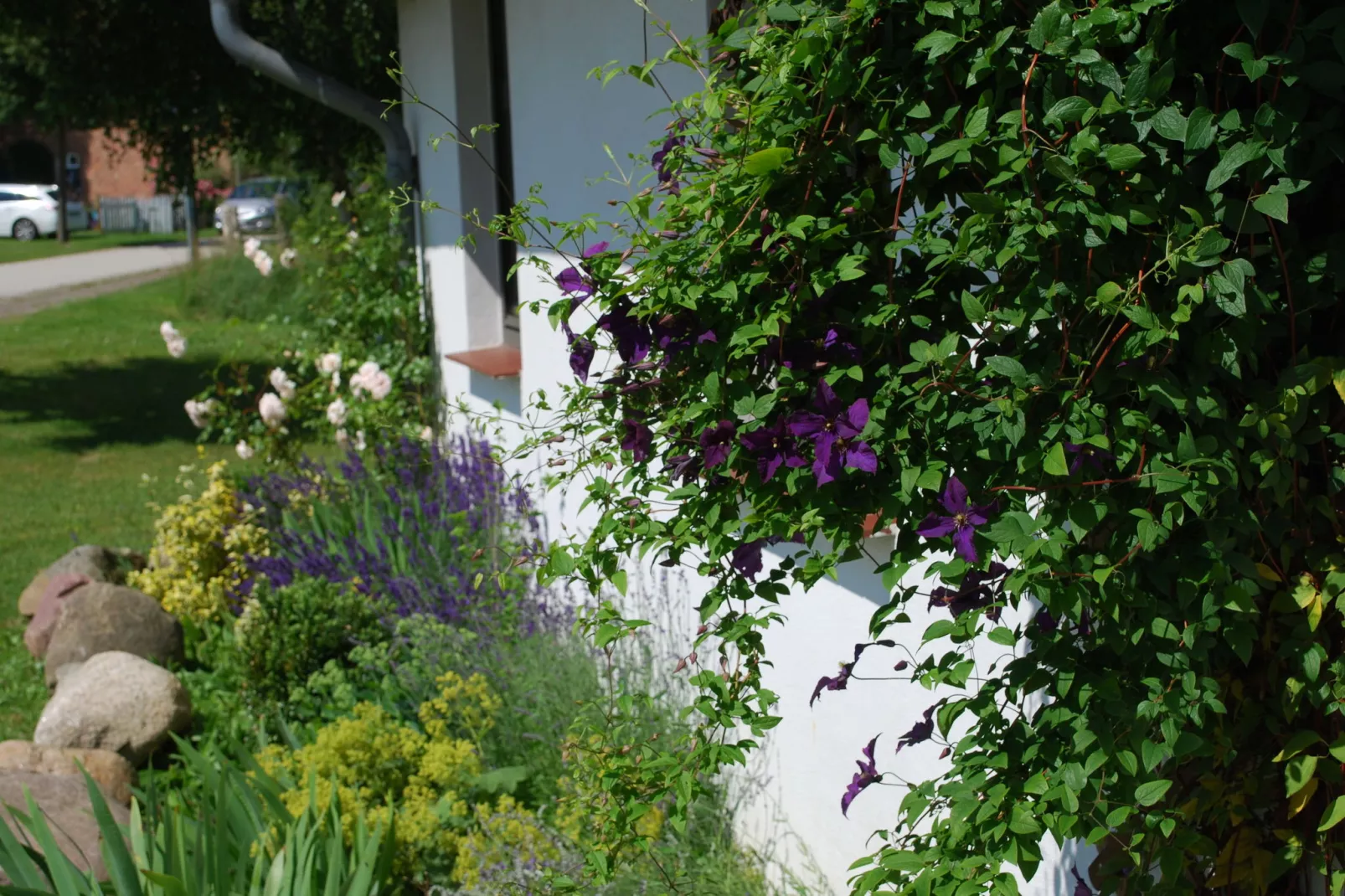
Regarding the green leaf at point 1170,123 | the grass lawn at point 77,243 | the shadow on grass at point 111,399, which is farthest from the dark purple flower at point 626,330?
the grass lawn at point 77,243

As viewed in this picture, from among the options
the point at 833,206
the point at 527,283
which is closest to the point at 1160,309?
the point at 833,206

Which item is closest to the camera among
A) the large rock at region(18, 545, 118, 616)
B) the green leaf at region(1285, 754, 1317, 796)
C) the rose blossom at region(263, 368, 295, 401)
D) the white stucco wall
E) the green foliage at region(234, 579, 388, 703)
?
the green leaf at region(1285, 754, 1317, 796)

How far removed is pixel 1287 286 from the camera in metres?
1.47

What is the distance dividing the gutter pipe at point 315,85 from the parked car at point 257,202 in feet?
31.1

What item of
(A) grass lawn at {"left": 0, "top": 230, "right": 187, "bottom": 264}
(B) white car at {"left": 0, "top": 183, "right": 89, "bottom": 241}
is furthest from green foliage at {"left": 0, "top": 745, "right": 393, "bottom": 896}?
(B) white car at {"left": 0, "top": 183, "right": 89, "bottom": 241}

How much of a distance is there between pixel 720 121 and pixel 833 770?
6.02ft

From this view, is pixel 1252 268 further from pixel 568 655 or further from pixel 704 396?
pixel 568 655

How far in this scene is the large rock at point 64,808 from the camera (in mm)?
3098

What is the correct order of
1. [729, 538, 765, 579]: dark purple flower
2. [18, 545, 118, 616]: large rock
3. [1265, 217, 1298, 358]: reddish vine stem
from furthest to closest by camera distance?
[18, 545, 118, 616]: large rock, [729, 538, 765, 579]: dark purple flower, [1265, 217, 1298, 358]: reddish vine stem

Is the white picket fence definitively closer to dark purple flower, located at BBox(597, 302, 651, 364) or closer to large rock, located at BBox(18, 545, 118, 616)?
large rock, located at BBox(18, 545, 118, 616)

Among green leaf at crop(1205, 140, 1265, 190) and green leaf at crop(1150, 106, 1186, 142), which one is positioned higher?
green leaf at crop(1150, 106, 1186, 142)

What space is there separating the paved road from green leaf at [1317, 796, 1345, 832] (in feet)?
62.4

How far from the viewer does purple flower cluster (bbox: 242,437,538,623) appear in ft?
15.0

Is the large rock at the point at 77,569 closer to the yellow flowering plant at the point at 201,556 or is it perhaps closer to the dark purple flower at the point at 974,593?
the yellow flowering plant at the point at 201,556
